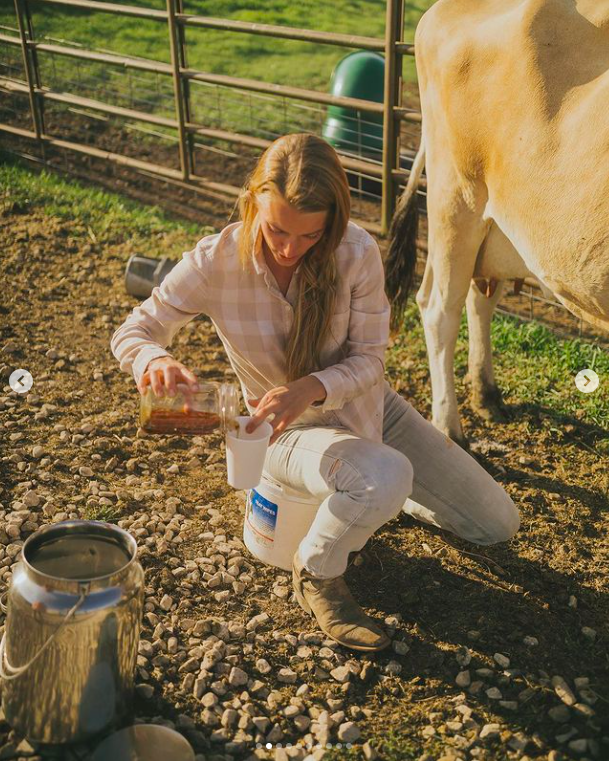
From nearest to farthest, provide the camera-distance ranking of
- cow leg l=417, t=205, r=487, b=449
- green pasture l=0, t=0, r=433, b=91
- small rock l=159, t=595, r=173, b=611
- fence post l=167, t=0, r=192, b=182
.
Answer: small rock l=159, t=595, r=173, b=611
cow leg l=417, t=205, r=487, b=449
fence post l=167, t=0, r=192, b=182
green pasture l=0, t=0, r=433, b=91

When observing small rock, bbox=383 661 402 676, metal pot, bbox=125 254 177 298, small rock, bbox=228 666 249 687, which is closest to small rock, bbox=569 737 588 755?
small rock, bbox=383 661 402 676

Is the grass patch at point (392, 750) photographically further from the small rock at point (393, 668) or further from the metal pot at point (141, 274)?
the metal pot at point (141, 274)

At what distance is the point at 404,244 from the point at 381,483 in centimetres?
218

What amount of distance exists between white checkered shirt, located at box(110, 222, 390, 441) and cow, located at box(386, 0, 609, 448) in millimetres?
1009

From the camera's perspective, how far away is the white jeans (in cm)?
302

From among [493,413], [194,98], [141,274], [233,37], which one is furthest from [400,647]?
[233,37]

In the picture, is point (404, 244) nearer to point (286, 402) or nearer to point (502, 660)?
point (286, 402)

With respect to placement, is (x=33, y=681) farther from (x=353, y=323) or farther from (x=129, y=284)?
(x=129, y=284)

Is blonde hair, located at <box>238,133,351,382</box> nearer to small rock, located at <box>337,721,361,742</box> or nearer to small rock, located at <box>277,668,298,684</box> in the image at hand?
small rock, located at <box>277,668,298,684</box>

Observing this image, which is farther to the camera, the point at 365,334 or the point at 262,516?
the point at 262,516

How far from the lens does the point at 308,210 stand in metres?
2.78

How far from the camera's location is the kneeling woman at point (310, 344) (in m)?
2.86

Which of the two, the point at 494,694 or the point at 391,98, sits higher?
the point at 391,98

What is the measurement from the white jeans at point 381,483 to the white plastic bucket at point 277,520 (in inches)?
2.7
